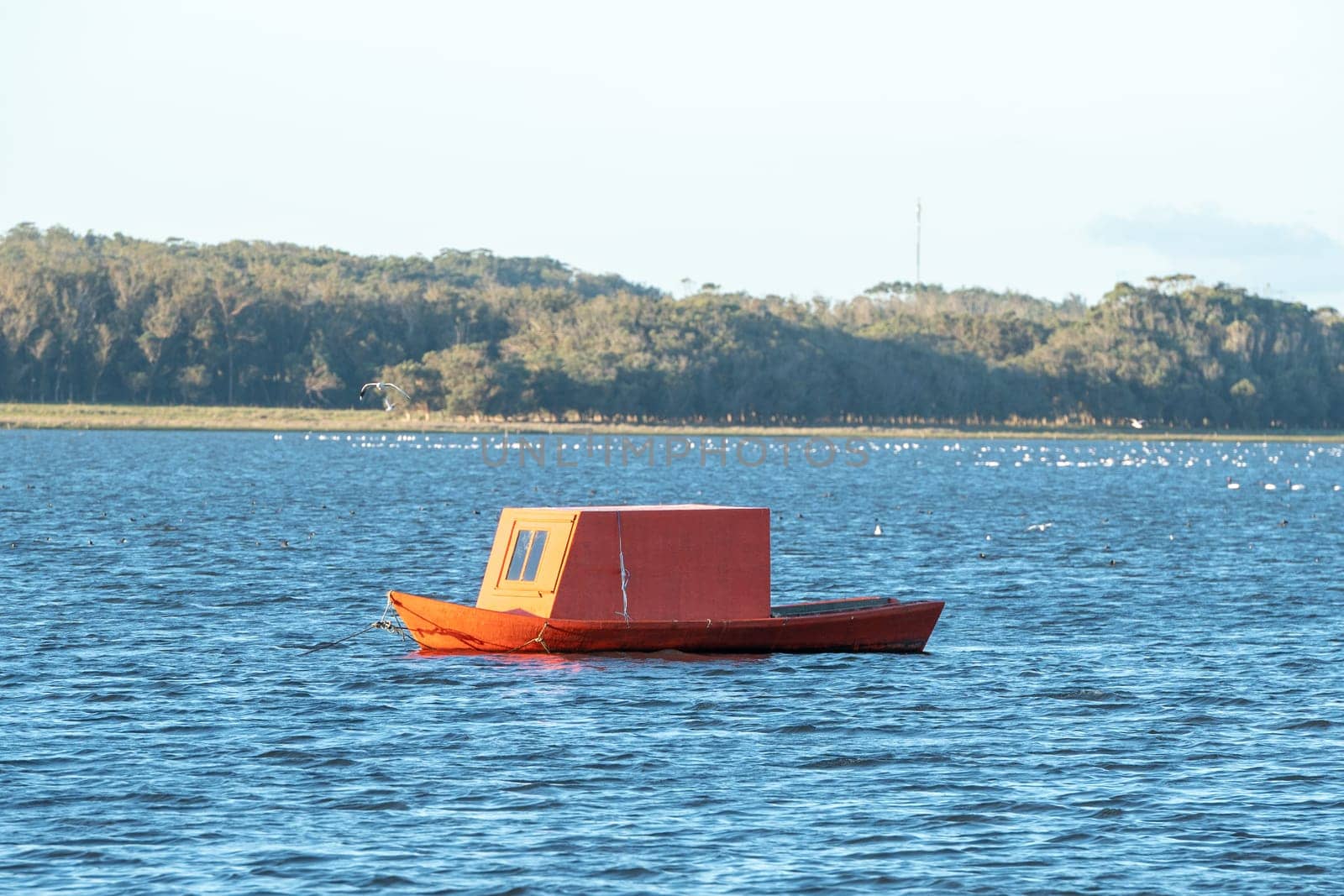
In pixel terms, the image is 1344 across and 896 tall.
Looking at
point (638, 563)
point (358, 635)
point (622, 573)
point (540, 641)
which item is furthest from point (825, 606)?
point (358, 635)

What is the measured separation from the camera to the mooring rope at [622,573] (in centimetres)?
3089

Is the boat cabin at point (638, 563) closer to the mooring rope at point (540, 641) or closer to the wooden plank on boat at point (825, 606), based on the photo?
the mooring rope at point (540, 641)

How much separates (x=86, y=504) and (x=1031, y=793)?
205 feet

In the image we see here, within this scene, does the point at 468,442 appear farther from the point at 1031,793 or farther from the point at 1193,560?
the point at 1031,793

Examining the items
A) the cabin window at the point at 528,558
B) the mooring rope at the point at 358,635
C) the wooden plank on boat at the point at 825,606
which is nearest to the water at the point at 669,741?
the mooring rope at the point at 358,635

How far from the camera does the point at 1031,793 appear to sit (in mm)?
21953

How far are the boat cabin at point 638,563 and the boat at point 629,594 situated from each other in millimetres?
20

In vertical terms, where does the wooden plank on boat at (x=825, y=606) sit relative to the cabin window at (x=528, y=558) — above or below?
below

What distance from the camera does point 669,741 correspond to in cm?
2473

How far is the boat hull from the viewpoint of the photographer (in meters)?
30.8

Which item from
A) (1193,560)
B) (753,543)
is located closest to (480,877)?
(753,543)

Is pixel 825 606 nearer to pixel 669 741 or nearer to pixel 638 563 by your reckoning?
pixel 638 563

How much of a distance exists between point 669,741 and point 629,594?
21.6ft

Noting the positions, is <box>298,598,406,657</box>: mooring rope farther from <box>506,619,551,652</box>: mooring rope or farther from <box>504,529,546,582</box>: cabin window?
<box>506,619,551,652</box>: mooring rope
